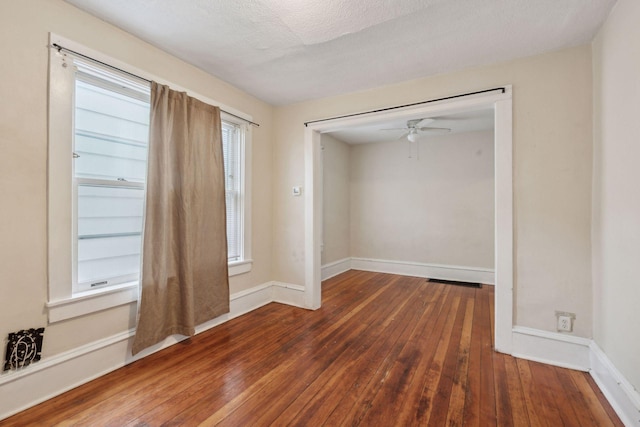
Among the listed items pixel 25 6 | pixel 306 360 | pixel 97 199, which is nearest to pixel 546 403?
pixel 306 360

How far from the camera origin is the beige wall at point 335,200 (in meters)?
5.04

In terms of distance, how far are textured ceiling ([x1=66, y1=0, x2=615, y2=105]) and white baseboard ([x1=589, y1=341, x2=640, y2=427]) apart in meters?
2.36

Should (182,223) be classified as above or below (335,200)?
below

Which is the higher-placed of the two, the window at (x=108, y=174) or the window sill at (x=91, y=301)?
the window at (x=108, y=174)

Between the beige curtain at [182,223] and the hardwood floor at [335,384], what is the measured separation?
1.03 ft

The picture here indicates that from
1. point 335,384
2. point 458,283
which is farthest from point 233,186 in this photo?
point 458,283

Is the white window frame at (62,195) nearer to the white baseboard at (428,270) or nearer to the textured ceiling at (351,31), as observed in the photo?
the textured ceiling at (351,31)

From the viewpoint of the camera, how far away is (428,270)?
5027mm

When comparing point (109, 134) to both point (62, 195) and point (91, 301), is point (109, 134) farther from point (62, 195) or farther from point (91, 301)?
→ point (91, 301)

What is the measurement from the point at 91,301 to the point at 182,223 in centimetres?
83

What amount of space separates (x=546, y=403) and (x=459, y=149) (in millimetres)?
4030

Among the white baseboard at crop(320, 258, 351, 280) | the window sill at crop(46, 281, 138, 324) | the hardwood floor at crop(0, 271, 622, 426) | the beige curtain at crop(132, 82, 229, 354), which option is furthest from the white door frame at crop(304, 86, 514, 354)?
the window sill at crop(46, 281, 138, 324)

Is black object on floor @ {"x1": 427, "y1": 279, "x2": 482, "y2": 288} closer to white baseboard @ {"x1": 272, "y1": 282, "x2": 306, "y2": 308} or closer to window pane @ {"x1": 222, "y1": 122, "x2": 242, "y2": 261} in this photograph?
white baseboard @ {"x1": 272, "y1": 282, "x2": 306, "y2": 308}

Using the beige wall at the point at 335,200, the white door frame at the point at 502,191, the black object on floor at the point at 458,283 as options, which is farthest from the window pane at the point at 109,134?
the black object on floor at the point at 458,283
